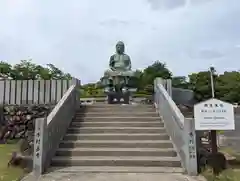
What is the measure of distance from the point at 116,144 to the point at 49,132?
1.68m

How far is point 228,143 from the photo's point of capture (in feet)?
36.8

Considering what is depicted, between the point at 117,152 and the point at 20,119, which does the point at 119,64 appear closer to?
the point at 20,119

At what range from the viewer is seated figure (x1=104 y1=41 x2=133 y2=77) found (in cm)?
1177

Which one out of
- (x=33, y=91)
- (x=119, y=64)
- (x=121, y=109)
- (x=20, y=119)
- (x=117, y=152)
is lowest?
(x=117, y=152)

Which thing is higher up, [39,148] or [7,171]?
[39,148]

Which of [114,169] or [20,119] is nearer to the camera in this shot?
[114,169]

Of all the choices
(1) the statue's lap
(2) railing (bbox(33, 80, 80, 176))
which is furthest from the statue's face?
(2) railing (bbox(33, 80, 80, 176))

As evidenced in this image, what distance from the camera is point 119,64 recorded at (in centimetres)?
1221

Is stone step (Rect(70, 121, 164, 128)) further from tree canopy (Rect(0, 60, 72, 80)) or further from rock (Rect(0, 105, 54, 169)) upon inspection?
tree canopy (Rect(0, 60, 72, 80))

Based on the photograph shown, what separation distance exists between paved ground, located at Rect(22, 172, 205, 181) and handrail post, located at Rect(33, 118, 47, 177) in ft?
0.64

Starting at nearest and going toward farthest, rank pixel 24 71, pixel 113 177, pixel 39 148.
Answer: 1. pixel 113 177
2. pixel 39 148
3. pixel 24 71

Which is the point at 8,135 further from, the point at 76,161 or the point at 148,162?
the point at 148,162

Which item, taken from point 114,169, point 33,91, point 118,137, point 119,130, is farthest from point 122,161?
point 33,91

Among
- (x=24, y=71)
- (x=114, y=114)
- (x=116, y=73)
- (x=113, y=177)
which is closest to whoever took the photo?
(x=113, y=177)
